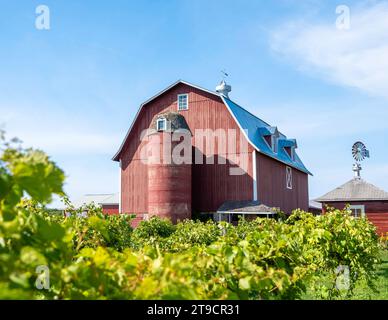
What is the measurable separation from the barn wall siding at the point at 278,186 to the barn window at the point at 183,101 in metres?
5.23

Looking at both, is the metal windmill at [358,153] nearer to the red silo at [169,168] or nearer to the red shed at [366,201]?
the red shed at [366,201]

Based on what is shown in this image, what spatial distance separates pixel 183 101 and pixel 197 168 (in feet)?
13.4

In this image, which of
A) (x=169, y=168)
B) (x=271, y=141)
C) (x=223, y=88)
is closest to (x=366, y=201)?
(x=271, y=141)

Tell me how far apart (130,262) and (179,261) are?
0.84 feet

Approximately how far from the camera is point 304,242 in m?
5.84

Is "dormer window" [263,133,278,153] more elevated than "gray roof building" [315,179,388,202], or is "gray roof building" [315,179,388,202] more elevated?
"dormer window" [263,133,278,153]

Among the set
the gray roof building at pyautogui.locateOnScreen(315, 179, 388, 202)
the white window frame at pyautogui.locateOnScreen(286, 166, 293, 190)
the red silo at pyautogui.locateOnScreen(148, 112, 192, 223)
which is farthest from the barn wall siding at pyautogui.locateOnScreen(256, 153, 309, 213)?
the red silo at pyautogui.locateOnScreen(148, 112, 192, 223)

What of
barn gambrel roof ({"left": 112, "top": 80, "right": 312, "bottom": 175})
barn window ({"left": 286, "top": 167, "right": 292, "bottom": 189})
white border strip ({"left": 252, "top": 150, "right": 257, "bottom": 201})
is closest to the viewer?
white border strip ({"left": 252, "top": 150, "right": 257, "bottom": 201})

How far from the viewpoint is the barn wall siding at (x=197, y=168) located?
25125mm

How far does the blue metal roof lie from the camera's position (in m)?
25.1

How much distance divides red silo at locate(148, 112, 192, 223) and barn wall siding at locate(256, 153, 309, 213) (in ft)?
13.4

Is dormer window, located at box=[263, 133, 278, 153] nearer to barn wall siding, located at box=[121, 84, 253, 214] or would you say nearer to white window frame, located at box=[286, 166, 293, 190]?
barn wall siding, located at box=[121, 84, 253, 214]
